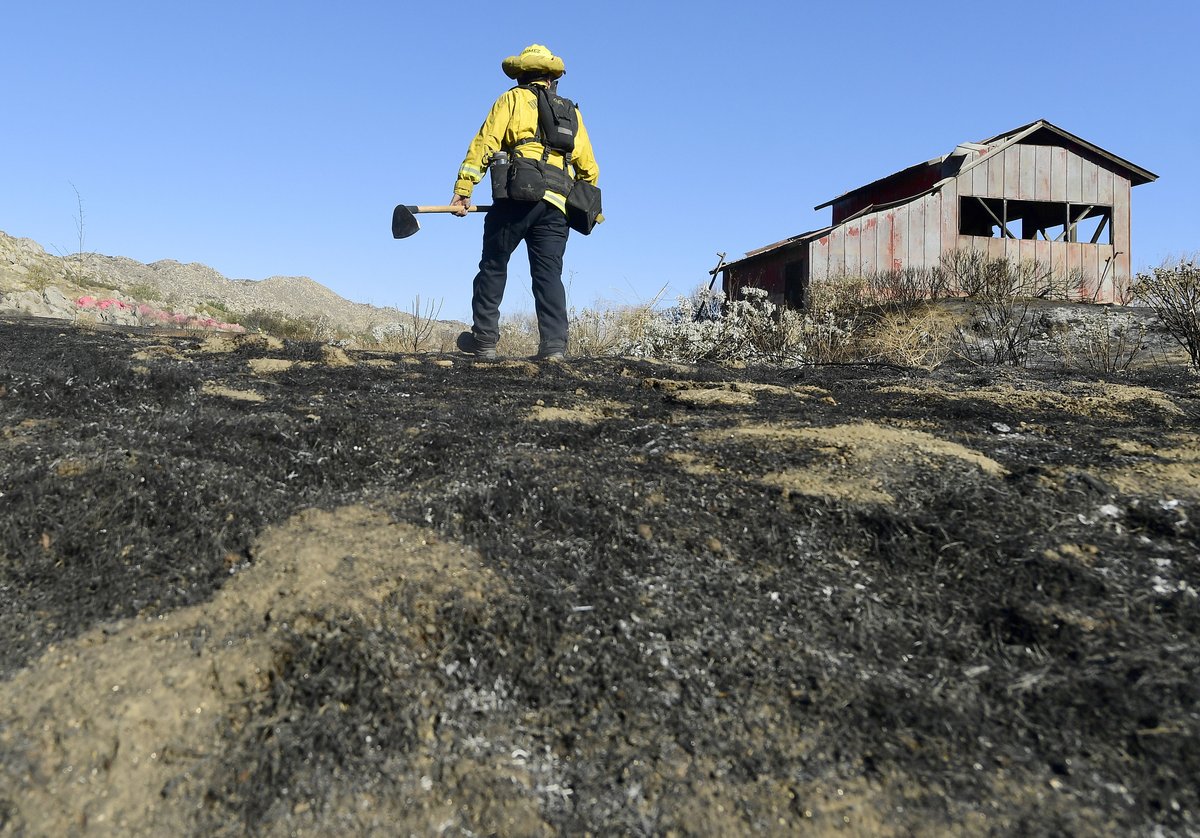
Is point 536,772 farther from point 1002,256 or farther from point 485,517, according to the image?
point 1002,256

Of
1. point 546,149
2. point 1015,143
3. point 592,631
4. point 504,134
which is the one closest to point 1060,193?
point 1015,143

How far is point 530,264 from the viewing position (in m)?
5.11

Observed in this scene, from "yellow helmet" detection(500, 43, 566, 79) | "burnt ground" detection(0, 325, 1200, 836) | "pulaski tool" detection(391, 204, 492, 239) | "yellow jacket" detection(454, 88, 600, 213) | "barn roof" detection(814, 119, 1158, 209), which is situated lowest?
"burnt ground" detection(0, 325, 1200, 836)

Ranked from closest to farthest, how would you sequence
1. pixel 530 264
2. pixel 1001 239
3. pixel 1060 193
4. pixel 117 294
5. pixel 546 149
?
1. pixel 546 149
2. pixel 530 264
3. pixel 1001 239
4. pixel 1060 193
5. pixel 117 294

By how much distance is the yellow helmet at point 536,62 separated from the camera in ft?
16.1

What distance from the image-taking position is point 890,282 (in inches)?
485

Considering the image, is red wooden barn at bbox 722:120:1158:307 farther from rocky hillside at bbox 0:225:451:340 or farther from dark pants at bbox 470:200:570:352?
dark pants at bbox 470:200:570:352

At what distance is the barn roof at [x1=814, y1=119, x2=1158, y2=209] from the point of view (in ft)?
43.8

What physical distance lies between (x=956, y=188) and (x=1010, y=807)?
14014 mm

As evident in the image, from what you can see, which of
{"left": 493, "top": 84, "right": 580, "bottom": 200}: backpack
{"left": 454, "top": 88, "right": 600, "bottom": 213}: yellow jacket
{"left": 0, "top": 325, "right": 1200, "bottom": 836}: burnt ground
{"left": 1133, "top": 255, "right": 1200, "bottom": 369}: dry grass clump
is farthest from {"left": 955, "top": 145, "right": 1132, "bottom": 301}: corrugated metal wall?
{"left": 0, "top": 325, "right": 1200, "bottom": 836}: burnt ground

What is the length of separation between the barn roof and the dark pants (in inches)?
393

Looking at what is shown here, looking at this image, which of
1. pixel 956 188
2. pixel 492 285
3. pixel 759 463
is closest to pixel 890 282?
pixel 956 188

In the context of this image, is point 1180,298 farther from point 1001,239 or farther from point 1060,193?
point 1060,193

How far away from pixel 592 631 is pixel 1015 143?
14892mm
